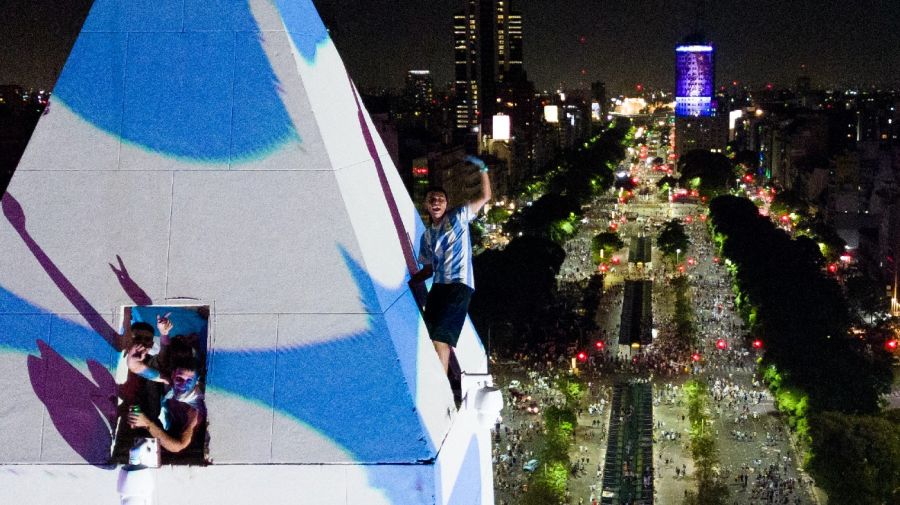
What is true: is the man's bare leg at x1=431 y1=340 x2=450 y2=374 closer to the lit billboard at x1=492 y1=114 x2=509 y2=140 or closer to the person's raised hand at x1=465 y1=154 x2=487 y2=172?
the person's raised hand at x1=465 y1=154 x2=487 y2=172

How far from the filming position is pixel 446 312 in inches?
212

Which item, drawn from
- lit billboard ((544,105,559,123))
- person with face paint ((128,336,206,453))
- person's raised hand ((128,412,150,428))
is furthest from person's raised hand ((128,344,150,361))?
lit billboard ((544,105,559,123))

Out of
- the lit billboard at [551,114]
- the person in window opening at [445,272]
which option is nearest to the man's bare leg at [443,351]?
the person in window opening at [445,272]

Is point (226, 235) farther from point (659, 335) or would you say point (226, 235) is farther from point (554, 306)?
point (554, 306)

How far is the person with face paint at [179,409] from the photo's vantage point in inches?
189

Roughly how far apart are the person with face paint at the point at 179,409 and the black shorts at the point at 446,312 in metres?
1.05

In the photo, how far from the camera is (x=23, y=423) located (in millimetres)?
4914

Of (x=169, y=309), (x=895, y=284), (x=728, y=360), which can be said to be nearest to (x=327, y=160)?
(x=169, y=309)

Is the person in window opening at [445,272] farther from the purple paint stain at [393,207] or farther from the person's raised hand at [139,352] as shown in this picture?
the person's raised hand at [139,352]

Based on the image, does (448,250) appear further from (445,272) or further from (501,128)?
(501,128)

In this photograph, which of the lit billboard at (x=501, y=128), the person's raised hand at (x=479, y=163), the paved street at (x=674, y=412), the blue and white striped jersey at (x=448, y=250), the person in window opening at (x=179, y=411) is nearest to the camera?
the person in window opening at (x=179, y=411)

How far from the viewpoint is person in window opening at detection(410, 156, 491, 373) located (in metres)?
5.38

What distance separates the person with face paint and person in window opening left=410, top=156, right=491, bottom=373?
1020mm

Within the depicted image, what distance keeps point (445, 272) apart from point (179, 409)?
1.32m
